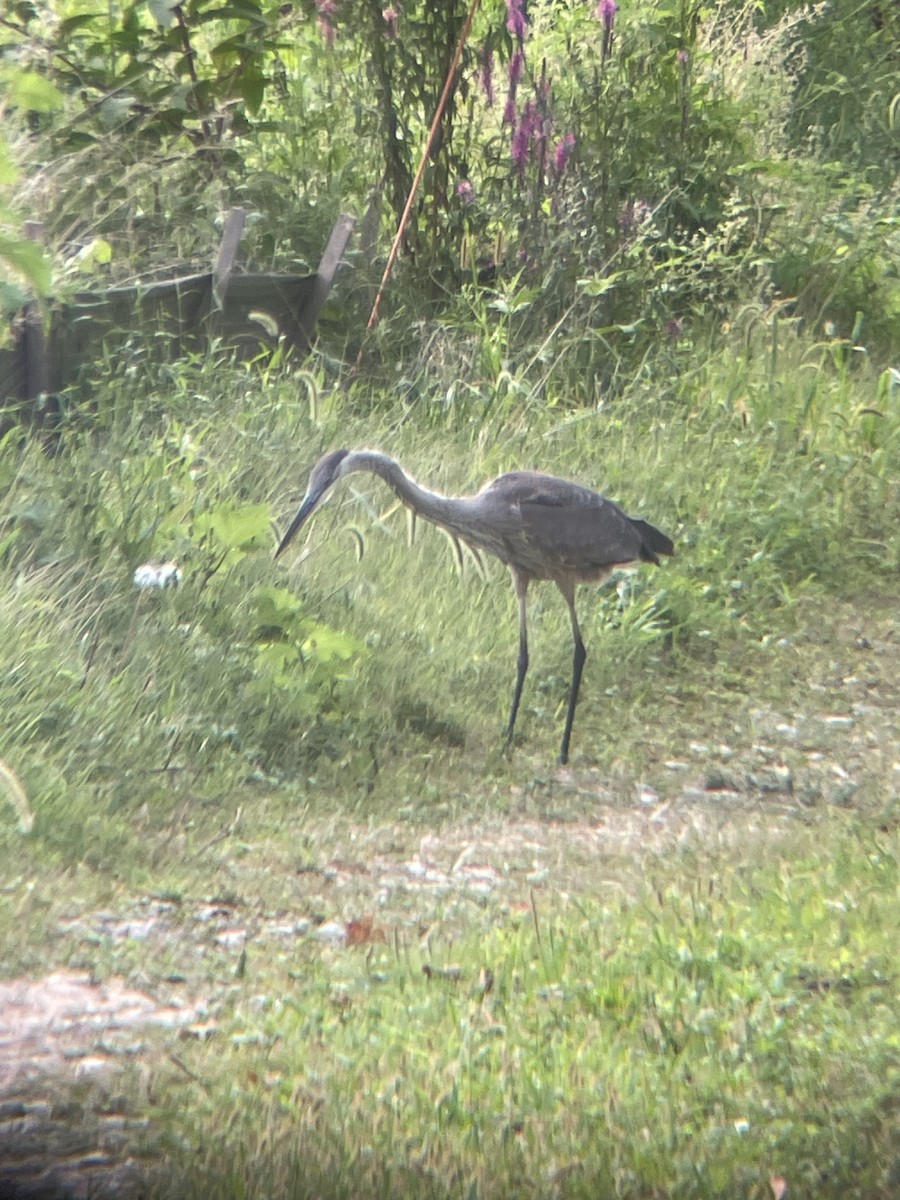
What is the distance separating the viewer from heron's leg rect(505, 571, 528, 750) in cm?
563

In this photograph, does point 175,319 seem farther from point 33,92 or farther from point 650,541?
point 33,92

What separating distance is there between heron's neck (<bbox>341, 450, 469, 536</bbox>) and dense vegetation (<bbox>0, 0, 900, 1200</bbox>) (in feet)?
1.21

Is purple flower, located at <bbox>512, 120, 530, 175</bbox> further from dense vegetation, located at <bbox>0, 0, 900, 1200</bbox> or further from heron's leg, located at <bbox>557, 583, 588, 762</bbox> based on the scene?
heron's leg, located at <bbox>557, 583, 588, 762</bbox>

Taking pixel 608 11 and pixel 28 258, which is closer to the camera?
pixel 28 258

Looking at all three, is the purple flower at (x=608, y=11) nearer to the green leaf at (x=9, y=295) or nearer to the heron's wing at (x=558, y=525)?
the heron's wing at (x=558, y=525)

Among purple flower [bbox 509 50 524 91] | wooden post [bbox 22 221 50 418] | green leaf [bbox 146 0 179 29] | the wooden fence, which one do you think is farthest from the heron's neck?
purple flower [bbox 509 50 524 91]

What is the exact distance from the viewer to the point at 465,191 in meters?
8.87

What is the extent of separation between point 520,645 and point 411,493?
0.70 meters

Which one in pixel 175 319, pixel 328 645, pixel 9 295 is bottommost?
pixel 328 645

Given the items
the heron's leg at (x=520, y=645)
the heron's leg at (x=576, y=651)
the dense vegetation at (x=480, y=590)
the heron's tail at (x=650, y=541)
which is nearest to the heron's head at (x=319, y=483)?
the dense vegetation at (x=480, y=590)

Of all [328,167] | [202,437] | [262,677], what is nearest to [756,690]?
[262,677]

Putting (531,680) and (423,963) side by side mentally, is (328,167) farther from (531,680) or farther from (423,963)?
(423,963)

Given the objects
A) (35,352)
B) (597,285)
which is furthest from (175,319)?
(597,285)

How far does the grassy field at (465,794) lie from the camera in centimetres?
283
